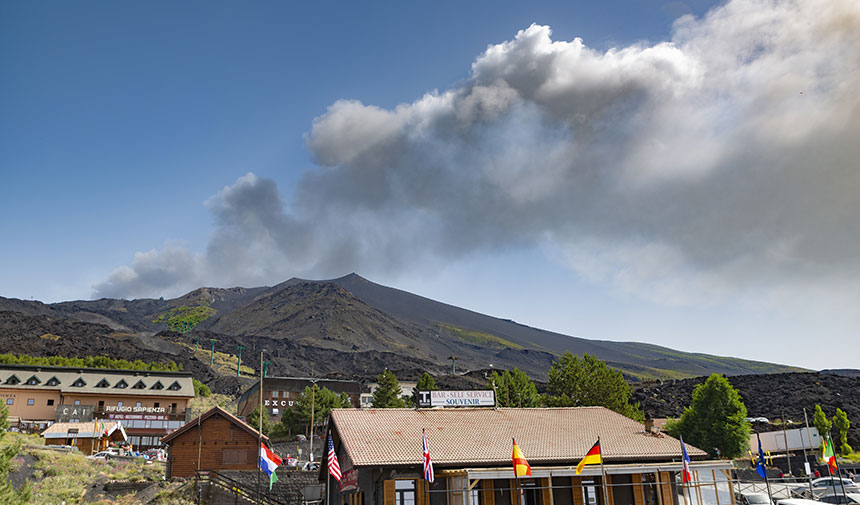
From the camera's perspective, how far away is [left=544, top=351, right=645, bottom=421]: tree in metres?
74.9

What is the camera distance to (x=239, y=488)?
4106 cm

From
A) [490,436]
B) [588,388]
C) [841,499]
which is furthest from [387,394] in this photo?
[841,499]

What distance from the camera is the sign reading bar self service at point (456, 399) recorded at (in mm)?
41531

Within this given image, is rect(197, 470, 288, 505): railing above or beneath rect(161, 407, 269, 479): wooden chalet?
beneath

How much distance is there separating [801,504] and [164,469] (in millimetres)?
44026

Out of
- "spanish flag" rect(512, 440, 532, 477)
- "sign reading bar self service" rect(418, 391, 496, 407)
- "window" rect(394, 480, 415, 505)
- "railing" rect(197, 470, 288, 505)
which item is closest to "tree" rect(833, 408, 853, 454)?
"sign reading bar self service" rect(418, 391, 496, 407)

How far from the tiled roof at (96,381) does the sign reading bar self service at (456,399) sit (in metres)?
68.2

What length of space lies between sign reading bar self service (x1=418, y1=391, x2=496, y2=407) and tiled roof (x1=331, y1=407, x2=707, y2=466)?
162cm

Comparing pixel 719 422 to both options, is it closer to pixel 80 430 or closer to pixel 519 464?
pixel 519 464

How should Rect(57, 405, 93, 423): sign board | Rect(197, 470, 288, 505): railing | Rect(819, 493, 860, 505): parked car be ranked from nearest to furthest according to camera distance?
Rect(819, 493, 860, 505): parked car < Rect(197, 470, 288, 505): railing < Rect(57, 405, 93, 423): sign board

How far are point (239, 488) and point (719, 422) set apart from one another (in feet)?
181

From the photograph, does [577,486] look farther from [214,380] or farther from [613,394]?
[214,380]

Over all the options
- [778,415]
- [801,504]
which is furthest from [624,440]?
[778,415]

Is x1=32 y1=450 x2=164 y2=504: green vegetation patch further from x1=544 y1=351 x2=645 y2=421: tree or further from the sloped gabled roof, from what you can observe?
x1=544 y1=351 x2=645 y2=421: tree
